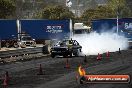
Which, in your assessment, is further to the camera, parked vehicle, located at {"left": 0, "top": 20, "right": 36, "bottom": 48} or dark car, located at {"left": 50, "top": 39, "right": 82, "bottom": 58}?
parked vehicle, located at {"left": 0, "top": 20, "right": 36, "bottom": 48}

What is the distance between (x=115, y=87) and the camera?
1608 centimetres

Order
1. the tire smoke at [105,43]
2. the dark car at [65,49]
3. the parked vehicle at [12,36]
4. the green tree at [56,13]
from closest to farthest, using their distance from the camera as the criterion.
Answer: the dark car at [65,49] → the tire smoke at [105,43] → the parked vehicle at [12,36] → the green tree at [56,13]

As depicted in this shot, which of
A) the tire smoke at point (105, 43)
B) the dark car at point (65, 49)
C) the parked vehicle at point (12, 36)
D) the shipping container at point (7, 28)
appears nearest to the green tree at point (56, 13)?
the parked vehicle at point (12, 36)

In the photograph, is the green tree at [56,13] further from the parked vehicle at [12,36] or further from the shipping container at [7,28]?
the shipping container at [7,28]

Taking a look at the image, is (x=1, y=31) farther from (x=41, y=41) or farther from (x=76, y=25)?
(x=76, y=25)

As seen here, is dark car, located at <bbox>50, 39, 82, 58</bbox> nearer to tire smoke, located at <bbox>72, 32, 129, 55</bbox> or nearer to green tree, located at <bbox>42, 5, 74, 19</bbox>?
tire smoke, located at <bbox>72, 32, 129, 55</bbox>

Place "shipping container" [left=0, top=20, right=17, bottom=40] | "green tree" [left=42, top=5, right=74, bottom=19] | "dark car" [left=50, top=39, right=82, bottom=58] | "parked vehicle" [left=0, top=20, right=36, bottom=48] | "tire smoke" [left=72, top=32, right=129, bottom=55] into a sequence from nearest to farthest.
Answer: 1. "dark car" [left=50, top=39, right=82, bottom=58]
2. "tire smoke" [left=72, top=32, right=129, bottom=55]
3. "shipping container" [left=0, top=20, right=17, bottom=40]
4. "parked vehicle" [left=0, top=20, right=36, bottom=48]
5. "green tree" [left=42, top=5, right=74, bottom=19]

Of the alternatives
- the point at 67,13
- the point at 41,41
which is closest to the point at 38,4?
the point at 67,13

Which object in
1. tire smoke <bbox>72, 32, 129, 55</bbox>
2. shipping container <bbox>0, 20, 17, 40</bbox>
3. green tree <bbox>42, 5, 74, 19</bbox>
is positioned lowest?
tire smoke <bbox>72, 32, 129, 55</bbox>

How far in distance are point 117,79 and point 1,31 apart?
38514mm

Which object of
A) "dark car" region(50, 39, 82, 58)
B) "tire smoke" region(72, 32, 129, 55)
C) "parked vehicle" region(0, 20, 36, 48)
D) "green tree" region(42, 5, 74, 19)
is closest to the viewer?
"dark car" region(50, 39, 82, 58)

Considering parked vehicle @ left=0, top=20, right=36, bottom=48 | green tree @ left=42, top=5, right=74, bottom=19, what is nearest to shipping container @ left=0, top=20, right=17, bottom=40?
parked vehicle @ left=0, top=20, right=36, bottom=48

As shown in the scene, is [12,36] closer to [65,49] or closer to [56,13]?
[65,49]

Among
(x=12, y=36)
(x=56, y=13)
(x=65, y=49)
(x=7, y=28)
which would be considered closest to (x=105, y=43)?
(x=12, y=36)
